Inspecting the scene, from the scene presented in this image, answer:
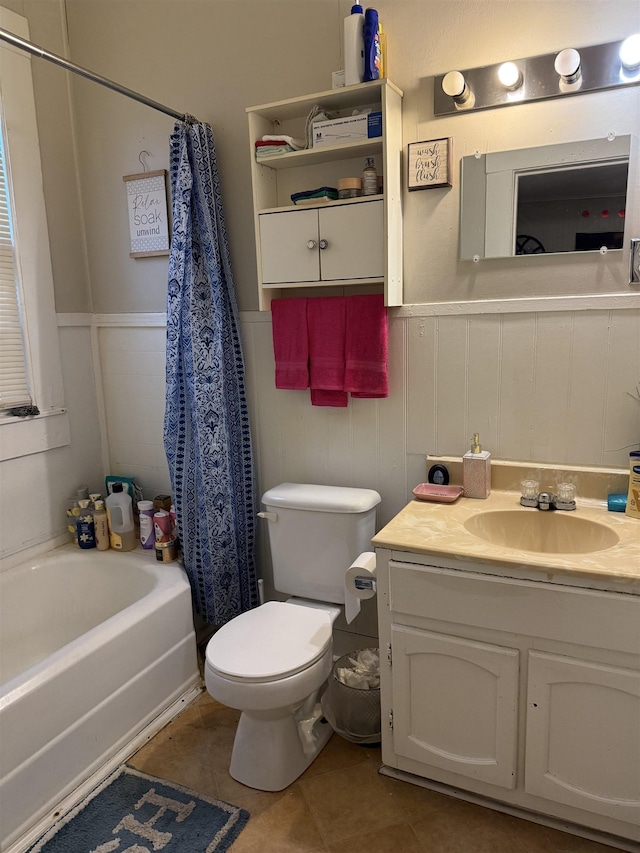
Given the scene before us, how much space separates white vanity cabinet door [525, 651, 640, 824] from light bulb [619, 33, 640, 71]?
1.54m

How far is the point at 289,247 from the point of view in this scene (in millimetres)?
2068

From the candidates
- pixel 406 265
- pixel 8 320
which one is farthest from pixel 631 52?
pixel 8 320

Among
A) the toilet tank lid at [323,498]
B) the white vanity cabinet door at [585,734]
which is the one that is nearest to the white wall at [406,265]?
the toilet tank lid at [323,498]

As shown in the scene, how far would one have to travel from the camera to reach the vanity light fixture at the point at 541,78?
5.47 ft

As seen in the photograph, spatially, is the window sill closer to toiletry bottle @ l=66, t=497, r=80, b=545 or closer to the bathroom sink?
toiletry bottle @ l=66, t=497, r=80, b=545

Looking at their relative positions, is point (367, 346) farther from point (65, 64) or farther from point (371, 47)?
point (65, 64)

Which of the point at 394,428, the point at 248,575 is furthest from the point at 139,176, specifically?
the point at 248,575

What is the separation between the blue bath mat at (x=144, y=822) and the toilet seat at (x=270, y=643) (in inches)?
15.7

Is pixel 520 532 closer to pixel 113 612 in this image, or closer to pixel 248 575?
pixel 248 575

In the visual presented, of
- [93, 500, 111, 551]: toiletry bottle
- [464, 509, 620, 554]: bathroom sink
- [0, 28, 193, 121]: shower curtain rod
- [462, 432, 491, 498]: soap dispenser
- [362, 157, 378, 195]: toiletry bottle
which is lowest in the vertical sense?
[93, 500, 111, 551]: toiletry bottle

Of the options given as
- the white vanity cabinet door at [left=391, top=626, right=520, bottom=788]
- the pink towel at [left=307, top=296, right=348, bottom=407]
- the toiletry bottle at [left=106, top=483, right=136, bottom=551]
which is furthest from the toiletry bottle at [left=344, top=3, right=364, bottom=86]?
the toiletry bottle at [left=106, top=483, right=136, bottom=551]

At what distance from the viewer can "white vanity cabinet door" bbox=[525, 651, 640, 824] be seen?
147 centimetres

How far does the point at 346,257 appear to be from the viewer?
1.98 meters

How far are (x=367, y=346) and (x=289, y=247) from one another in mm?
418
